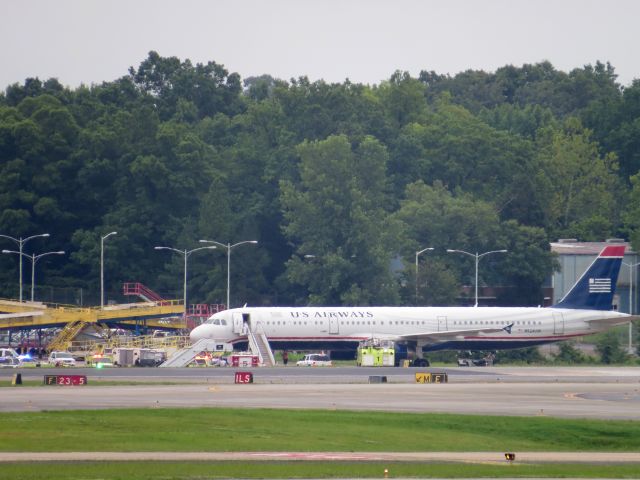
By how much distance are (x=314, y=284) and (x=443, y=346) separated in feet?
128

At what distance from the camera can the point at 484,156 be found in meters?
166

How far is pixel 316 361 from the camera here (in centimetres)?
9850

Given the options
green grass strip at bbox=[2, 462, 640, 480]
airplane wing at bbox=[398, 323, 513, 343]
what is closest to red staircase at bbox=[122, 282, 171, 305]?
airplane wing at bbox=[398, 323, 513, 343]

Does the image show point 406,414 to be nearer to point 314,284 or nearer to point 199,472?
point 199,472

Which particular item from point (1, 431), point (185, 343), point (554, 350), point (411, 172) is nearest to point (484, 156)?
point (411, 172)

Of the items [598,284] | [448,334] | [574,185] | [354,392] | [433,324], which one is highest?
[574,185]

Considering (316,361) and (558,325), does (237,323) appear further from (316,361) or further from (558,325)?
(558,325)

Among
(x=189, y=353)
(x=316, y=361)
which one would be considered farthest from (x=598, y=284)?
(x=189, y=353)

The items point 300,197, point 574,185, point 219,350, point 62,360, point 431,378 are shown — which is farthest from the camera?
point 574,185

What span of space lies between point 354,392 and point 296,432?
60.5 feet

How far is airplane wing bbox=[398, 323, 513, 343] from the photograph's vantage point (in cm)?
9506

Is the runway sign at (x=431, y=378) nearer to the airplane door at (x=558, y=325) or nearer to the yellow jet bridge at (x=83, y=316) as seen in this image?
the airplane door at (x=558, y=325)

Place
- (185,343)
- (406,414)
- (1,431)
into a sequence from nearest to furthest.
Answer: (1,431)
(406,414)
(185,343)

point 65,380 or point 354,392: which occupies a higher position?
point 65,380
